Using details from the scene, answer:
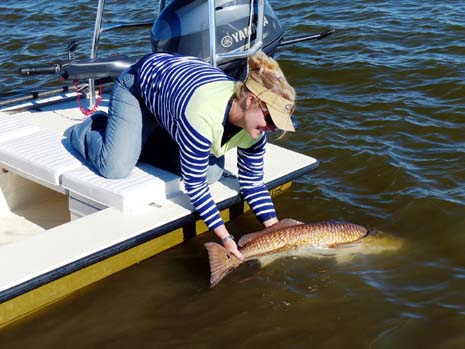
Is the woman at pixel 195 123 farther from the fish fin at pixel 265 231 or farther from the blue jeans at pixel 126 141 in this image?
the fish fin at pixel 265 231

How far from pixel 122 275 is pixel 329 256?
1.27 meters

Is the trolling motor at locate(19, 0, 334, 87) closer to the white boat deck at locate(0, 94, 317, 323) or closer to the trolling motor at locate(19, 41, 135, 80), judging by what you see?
the trolling motor at locate(19, 41, 135, 80)

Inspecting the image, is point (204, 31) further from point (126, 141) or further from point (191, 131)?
point (191, 131)

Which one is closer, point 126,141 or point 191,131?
point 191,131

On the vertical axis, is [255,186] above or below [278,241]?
above

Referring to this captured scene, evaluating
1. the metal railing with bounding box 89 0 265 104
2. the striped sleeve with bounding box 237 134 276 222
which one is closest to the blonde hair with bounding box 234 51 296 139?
the striped sleeve with bounding box 237 134 276 222

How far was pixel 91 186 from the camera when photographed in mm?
4988

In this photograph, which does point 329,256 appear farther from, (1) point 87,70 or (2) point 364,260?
(1) point 87,70

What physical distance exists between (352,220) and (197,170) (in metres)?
1.60

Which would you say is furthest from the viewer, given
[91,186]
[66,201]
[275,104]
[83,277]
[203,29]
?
[66,201]

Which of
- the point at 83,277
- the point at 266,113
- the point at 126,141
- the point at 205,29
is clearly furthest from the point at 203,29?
the point at 83,277

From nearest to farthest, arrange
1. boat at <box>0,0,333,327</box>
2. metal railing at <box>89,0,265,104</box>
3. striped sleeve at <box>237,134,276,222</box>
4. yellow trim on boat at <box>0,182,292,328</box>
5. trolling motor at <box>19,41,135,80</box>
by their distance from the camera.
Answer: yellow trim on boat at <box>0,182,292,328</box>, boat at <box>0,0,333,327</box>, striped sleeve at <box>237,134,276,222</box>, metal railing at <box>89,0,265,104</box>, trolling motor at <box>19,41,135,80</box>

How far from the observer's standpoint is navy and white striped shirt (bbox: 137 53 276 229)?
4.47 meters

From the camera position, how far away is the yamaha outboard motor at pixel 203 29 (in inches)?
235
